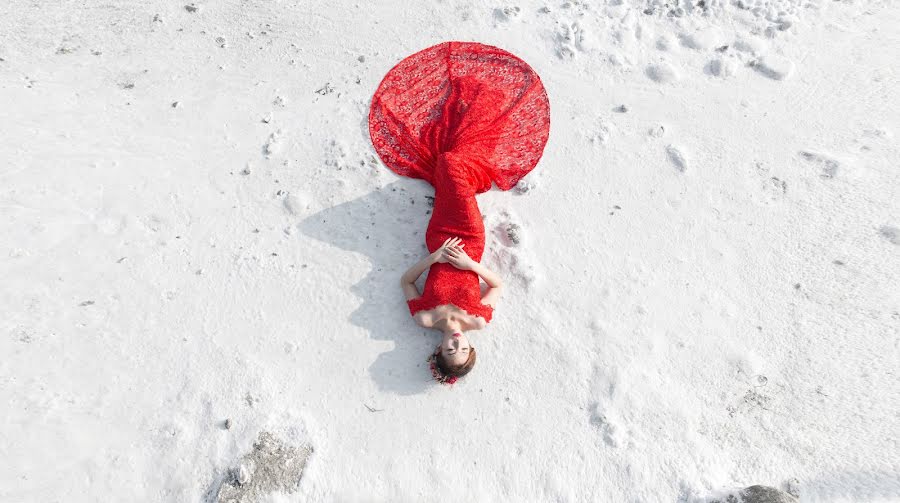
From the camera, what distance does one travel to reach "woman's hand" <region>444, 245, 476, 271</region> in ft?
11.2

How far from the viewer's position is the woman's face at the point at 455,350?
320 centimetres

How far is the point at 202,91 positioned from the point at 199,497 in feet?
8.42

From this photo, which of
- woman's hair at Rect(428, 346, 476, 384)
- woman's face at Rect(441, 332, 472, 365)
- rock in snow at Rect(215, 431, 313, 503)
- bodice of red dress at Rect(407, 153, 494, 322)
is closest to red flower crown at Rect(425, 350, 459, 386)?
woman's hair at Rect(428, 346, 476, 384)

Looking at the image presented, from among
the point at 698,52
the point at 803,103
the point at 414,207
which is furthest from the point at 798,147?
the point at 414,207

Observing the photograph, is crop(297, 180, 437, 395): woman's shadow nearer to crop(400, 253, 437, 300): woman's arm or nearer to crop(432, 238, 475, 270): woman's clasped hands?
crop(400, 253, 437, 300): woman's arm

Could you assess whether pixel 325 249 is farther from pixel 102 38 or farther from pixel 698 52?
pixel 698 52

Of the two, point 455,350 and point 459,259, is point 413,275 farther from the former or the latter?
point 455,350

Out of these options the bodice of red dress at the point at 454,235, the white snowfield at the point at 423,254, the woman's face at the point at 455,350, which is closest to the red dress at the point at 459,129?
the bodice of red dress at the point at 454,235

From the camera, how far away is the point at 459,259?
11.2 ft

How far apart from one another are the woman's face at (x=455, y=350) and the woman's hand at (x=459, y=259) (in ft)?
1.37

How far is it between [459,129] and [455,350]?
4.68 ft

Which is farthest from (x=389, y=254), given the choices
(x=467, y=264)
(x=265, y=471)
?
(x=265, y=471)

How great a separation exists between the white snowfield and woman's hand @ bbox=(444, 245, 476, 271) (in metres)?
0.26

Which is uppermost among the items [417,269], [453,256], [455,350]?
[453,256]
